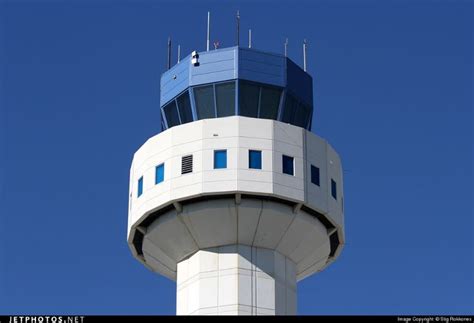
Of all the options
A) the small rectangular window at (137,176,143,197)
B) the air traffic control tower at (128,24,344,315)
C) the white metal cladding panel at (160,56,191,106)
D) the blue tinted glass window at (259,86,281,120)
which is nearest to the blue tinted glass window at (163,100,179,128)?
the white metal cladding panel at (160,56,191,106)

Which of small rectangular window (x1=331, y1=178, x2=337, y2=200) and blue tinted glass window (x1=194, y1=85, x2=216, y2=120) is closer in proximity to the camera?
small rectangular window (x1=331, y1=178, x2=337, y2=200)

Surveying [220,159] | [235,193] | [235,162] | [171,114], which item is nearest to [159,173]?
[220,159]

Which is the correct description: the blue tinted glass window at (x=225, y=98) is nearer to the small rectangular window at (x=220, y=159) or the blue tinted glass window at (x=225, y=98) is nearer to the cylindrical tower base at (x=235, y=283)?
the small rectangular window at (x=220, y=159)

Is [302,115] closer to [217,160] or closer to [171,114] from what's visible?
[171,114]

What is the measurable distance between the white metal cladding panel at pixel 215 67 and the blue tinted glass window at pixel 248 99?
2.88 feet

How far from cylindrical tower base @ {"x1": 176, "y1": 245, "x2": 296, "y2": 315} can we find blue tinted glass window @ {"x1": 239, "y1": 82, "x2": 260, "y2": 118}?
770cm

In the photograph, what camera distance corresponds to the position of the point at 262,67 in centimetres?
6844

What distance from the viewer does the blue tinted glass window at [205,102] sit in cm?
6781

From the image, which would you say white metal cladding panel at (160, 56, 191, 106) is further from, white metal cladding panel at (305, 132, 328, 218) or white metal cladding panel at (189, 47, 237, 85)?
white metal cladding panel at (305, 132, 328, 218)

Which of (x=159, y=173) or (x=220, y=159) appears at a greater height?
(x=220, y=159)

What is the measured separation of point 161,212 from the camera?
65125 mm

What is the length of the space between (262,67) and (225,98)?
9.31 feet

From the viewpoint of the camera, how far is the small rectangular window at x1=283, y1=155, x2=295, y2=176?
64188 millimetres

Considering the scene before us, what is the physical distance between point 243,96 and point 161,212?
8121 mm
